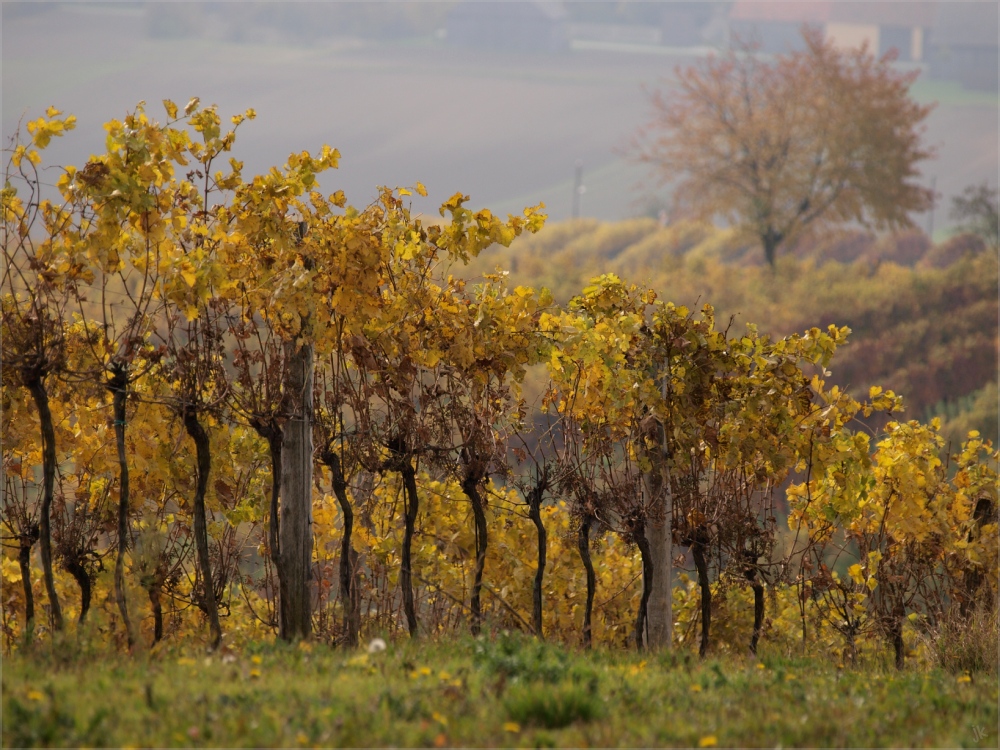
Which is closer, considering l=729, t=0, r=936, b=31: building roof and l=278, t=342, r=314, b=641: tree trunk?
l=278, t=342, r=314, b=641: tree trunk

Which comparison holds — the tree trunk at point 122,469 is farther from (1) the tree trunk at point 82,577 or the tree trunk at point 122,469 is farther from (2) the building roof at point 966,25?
(2) the building roof at point 966,25

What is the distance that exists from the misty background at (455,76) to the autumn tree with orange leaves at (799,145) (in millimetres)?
24901

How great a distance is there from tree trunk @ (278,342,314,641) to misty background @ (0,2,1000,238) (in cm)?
4852

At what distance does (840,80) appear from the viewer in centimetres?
2623

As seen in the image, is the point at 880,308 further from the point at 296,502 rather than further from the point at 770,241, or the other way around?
the point at 296,502

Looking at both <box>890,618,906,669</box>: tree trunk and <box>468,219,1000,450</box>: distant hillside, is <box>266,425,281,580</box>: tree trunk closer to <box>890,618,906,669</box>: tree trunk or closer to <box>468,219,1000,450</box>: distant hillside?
<box>890,618,906,669</box>: tree trunk

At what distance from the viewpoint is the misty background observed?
59.5m

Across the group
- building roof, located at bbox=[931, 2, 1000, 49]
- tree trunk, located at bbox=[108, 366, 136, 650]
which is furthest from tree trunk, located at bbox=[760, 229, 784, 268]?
building roof, located at bbox=[931, 2, 1000, 49]

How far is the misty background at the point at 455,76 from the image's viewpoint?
5950cm

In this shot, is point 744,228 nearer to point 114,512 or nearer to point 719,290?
point 719,290

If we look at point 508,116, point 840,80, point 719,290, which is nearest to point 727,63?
point 840,80

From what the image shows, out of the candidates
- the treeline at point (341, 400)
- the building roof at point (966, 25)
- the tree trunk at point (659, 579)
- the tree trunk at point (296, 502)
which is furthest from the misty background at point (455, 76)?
the tree trunk at point (296, 502)

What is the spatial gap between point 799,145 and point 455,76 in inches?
2110

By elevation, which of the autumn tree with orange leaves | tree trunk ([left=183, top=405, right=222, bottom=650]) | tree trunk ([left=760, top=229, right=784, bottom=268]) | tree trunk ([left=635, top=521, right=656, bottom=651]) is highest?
the autumn tree with orange leaves
